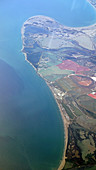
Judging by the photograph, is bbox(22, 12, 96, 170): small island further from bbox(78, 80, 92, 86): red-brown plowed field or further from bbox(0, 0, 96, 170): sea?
bbox(0, 0, 96, 170): sea

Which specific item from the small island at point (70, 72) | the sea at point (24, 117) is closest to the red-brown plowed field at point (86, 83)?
the small island at point (70, 72)

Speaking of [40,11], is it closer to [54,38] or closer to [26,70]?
[54,38]

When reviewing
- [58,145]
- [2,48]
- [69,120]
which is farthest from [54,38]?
[58,145]

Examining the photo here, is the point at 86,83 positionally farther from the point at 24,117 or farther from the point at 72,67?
the point at 24,117

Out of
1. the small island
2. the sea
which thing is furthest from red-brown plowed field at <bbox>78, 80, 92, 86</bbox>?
the sea

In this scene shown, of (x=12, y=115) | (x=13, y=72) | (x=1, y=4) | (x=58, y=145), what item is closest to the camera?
(x=58, y=145)

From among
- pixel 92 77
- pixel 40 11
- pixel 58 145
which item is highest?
pixel 40 11

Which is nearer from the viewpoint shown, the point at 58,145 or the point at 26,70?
the point at 58,145
